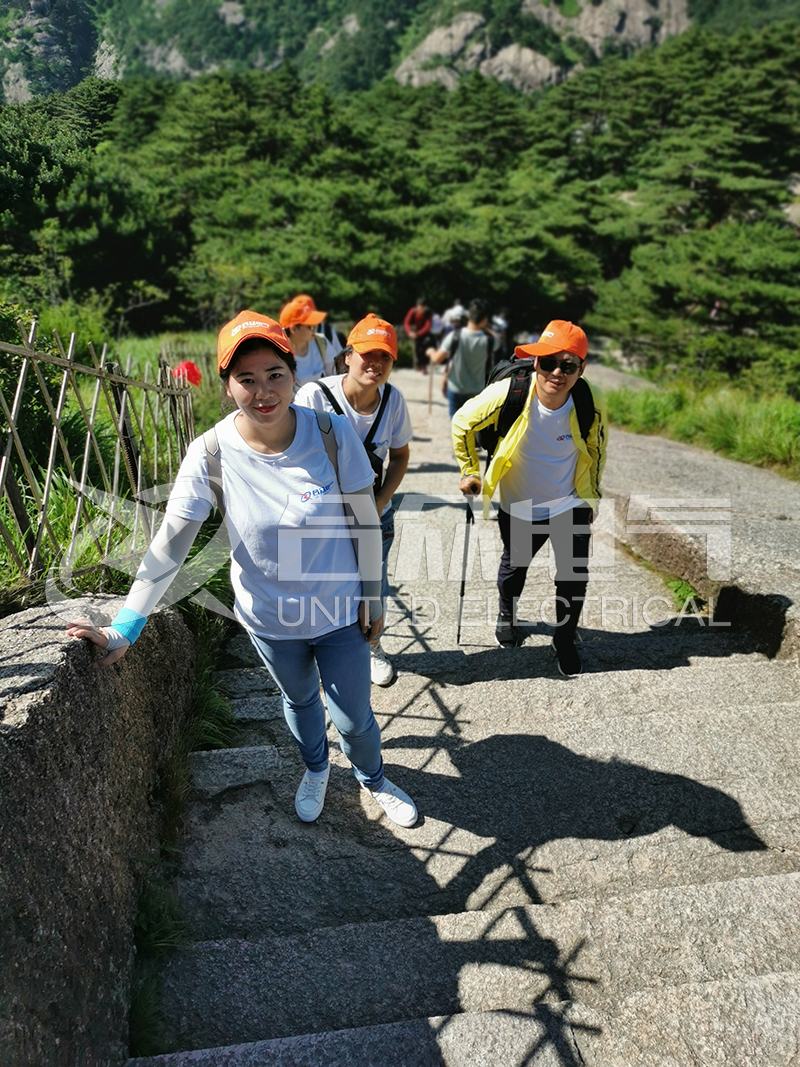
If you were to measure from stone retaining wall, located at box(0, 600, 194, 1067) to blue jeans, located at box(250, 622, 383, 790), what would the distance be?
51cm

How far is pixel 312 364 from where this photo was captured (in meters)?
5.06

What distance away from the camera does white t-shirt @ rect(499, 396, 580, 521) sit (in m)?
3.26

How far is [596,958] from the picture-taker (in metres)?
2.05

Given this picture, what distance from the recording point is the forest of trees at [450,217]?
19.3 m

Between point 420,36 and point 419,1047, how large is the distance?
4292 inches

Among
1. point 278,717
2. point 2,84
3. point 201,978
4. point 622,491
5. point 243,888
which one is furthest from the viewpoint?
point 622,491

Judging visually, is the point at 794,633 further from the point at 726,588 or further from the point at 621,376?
the point at 621,376

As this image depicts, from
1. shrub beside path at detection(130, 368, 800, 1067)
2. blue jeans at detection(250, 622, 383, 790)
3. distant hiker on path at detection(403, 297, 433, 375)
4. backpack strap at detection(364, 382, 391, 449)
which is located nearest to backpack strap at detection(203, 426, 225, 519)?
blue jeans at detection(250, 622, 383, 790)

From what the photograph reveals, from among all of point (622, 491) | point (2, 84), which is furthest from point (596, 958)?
point (622, 491)

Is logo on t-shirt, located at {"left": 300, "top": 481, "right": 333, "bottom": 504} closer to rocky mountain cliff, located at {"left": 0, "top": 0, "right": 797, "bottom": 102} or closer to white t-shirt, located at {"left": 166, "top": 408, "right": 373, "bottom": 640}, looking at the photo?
white t-shirt, located at {"left": 166, "top": 408, "right": 373, "bottom": 640}

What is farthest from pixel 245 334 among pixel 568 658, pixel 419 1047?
pixel 568 658

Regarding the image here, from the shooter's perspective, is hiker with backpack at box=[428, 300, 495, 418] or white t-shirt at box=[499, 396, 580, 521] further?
hiker with backpack at box=[428, 300, 495, 418]

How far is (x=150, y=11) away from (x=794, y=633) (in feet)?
14.4

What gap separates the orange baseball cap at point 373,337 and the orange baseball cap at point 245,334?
95cm
